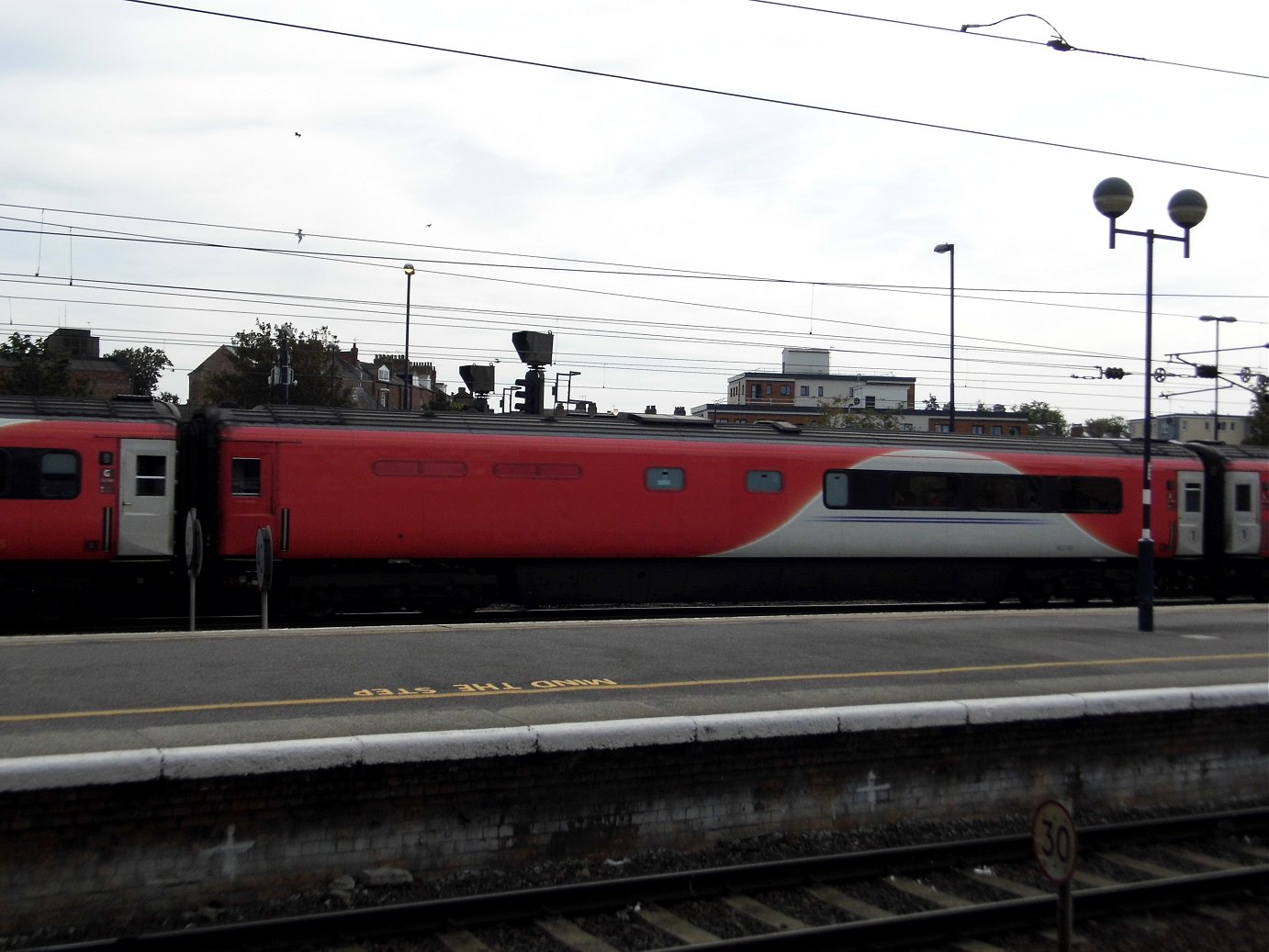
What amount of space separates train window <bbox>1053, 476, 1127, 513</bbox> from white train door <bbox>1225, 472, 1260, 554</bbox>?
275 cm

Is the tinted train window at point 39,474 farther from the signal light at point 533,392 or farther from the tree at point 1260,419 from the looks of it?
the tree at point 1260,419

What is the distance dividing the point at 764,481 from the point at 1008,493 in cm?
491

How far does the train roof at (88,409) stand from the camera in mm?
15125

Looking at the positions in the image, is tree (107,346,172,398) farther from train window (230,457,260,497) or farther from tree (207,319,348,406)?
train window (230,457,260,497)

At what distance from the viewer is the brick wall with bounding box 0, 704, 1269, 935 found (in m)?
6.60

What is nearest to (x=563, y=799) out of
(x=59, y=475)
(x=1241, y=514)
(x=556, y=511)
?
(x=556, y=511)

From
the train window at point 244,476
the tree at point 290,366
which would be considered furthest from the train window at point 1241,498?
the tree at point 290,366

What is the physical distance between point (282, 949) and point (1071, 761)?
6638 mm

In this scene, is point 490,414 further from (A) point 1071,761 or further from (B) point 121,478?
(A) point 1071,761

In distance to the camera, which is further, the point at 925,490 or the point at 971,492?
the point at 971,492

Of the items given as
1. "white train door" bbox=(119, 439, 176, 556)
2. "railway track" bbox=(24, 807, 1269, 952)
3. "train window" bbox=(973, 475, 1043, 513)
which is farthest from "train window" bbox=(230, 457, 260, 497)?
"train window" bbox=(973, 475, 1043, 513)

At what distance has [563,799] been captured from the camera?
778 centimetres

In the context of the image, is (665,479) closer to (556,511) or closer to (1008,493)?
(556,511)

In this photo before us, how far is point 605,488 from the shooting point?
17484 mm
